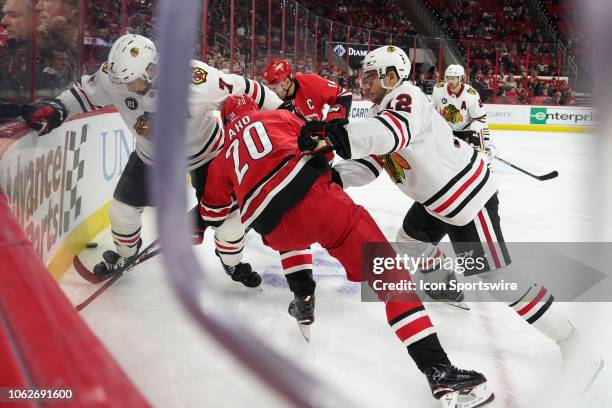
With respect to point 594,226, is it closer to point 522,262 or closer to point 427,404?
point 427,404

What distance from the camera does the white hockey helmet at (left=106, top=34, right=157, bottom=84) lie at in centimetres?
209

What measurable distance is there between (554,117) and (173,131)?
36.7 ft

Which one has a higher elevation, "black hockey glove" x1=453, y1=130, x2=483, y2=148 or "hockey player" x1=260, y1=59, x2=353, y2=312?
"hockey player" x1=260, y1=59, x2=353, y2=312

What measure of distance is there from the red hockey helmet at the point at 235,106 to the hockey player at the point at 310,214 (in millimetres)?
426

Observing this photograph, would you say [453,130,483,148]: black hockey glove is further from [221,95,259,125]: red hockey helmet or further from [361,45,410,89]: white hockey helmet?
[361,45,410,89]: white hockey helmet

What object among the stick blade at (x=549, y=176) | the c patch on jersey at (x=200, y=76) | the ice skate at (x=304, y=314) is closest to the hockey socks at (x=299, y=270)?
the ice skate at (x=304, y=314)

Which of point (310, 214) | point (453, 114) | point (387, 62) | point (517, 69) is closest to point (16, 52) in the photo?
point (310, 214)

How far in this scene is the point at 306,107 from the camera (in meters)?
3.81

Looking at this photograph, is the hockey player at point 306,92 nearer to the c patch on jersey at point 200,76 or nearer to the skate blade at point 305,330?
the c patch on jersey at point 200,76

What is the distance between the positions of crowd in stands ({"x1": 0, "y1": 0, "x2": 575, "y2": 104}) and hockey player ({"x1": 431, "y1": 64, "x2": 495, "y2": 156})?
1.96 metres

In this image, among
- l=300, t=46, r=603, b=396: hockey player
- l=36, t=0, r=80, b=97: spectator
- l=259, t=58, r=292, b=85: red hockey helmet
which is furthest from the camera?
l=259, t=58, r=292, b=85: red hockey helmet

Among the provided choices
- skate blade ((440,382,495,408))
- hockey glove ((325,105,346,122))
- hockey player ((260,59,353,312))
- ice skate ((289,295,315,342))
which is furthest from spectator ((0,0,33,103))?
hockey glove ((325,105,346,122))

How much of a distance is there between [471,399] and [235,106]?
4.41 feet

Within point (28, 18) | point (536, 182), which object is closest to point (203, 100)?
point (28, 18)
